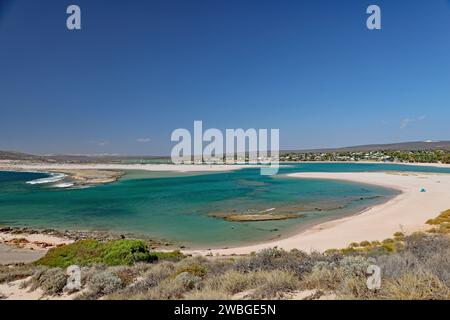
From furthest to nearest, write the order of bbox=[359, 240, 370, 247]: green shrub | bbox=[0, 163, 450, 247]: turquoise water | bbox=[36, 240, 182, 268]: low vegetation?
1. bbox=[0, 163, 450, 247]: turquoise water
2. bbox=[359, 240, 370, 247]: green shrub
3. bbox=[36, 240, 182, 268]: low vegetation

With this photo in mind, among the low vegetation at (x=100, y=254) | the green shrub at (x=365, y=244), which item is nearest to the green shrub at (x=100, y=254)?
the low vegetation at (x=100, y=254)

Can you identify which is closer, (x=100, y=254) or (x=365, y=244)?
(x=100, y=254)

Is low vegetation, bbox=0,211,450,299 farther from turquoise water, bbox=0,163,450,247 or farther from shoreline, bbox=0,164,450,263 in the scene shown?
turquoise water, bbox=0,163,450,247

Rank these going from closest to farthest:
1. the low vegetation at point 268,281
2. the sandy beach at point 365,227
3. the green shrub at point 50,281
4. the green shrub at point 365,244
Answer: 1. the low vegetation at point 268,281
2. the green shrub at point 50,281
3. the green shrub at point 365,244
4. the sandy beach at point 365,227

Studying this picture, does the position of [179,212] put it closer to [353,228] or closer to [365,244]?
[353,228]

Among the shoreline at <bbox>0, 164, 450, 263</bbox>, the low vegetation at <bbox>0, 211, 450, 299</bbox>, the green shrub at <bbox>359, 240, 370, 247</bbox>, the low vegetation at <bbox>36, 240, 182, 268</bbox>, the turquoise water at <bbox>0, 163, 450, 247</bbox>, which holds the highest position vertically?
the low vegetation at <bbox>0, 211, 450, 299</bbox>

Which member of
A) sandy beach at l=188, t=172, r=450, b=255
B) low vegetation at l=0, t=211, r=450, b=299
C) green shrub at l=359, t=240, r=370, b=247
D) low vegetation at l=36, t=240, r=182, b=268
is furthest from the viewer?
sandy beach at l=188, t=172, r=450, b=255

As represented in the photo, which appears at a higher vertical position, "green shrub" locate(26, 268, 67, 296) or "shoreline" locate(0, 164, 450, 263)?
"green shrub" locate(26, 268, 67, 296)

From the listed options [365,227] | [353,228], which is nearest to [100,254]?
[353,228]

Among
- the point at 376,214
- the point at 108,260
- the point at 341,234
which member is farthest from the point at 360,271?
the point at 376,214

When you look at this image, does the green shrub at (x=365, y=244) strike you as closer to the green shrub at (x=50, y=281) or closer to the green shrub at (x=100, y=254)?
the green shrub at (x=100, y=254)

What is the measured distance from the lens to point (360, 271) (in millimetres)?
5031

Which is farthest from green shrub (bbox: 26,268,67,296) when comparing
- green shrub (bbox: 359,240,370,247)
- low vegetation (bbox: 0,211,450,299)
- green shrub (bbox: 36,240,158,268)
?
green shrub (bbox: 359,240,370,247)
